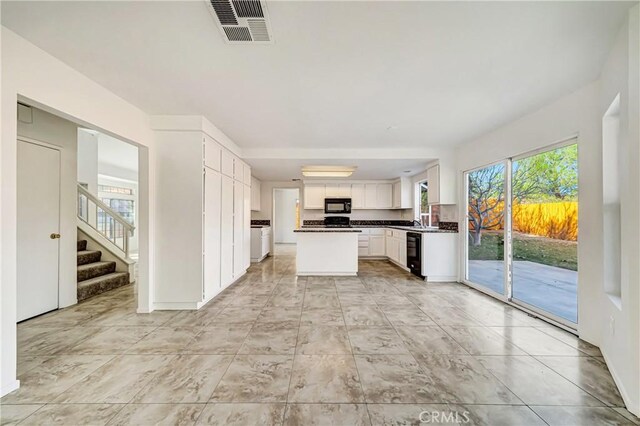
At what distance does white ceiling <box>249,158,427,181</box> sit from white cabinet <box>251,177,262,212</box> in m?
0.34

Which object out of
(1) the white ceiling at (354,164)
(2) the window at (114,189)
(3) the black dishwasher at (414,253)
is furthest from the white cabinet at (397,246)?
(2) the window at (114,189)

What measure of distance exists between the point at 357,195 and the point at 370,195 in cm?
38

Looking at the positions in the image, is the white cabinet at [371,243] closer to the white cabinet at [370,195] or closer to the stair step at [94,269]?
the white cabinet at [370,195]

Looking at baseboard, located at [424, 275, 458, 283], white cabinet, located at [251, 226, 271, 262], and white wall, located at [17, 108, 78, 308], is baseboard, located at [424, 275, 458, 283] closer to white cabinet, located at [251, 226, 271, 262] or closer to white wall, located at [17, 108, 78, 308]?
white cabinet, located at [251, 226, 271, 262]

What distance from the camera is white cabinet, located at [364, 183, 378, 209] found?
7.36 metres

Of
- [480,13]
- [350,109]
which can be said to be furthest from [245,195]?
[480,13]

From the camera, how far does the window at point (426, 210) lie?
5.69m

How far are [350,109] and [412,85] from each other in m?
0.76

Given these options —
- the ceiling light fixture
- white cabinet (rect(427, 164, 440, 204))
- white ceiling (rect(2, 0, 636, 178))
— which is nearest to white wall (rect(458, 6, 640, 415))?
white ceiling (rect(2, 0, 636, 178))

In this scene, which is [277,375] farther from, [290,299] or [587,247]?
[587,247]

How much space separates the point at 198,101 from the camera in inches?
112

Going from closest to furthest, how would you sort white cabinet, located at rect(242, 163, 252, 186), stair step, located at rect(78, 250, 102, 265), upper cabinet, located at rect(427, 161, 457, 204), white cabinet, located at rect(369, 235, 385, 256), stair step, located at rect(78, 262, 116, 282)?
stair step, located at rect(78, 262, 116, 282), stair step, located at rect(78, 250, 102, 265), upper cabinet, located at rect(427, 161, 457, 204), white cabinet, located at rect(242, 163, 252, 186), white cabinet, located at rect(369, 235, 385, 256)

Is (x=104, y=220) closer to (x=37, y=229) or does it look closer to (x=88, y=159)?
(x=88, y=159)

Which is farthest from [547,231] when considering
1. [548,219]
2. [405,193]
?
[405,193]
